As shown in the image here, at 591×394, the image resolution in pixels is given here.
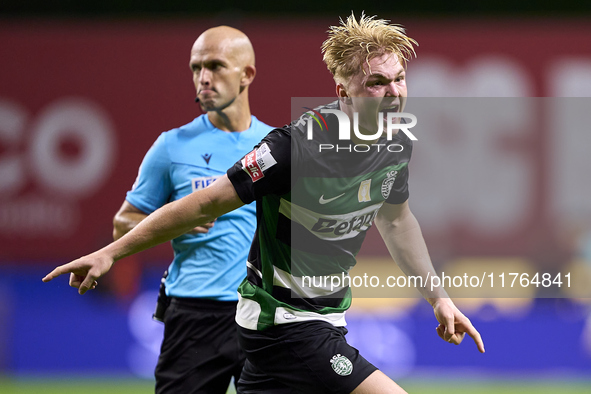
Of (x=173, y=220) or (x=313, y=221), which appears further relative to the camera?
(x=313, y=221)

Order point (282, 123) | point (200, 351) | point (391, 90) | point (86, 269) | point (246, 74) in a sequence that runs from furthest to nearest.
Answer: point (282, 123), point (246, 74), point (200, 351), point (391, 90), point (86, 269)

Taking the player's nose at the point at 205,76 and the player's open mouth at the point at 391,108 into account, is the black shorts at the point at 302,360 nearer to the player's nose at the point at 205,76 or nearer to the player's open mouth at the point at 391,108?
Result: the player's open mouth at the point at 391,108

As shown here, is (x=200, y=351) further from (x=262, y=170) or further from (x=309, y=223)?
(x=262, y=170)

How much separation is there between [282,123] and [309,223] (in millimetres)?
4459

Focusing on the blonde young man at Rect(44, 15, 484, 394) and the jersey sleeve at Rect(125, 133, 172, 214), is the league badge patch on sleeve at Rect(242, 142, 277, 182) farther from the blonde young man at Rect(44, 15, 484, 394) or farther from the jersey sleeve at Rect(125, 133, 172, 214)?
the jersey sleeve at Rect(125, 133, 172, 214)

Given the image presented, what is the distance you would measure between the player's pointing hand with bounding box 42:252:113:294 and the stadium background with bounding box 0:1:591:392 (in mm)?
4577

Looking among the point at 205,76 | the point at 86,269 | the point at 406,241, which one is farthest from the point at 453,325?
the point at 205,76

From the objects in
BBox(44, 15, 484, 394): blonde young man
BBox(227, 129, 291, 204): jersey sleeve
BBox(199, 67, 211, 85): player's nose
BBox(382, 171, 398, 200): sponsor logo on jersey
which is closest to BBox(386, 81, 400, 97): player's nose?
BBox(44, 15, 484, 394): blonde young man

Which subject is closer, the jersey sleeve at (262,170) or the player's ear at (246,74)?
the jersey sleeve at (262,170)

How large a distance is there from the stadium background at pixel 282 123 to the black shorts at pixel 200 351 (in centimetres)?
342

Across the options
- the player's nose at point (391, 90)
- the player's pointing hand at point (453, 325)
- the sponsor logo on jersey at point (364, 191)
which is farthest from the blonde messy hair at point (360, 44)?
the player's pointing hand at point (453, 325)

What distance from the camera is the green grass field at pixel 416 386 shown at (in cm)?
651

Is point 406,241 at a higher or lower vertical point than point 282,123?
lower

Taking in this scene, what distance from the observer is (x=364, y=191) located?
2840 millimetres
